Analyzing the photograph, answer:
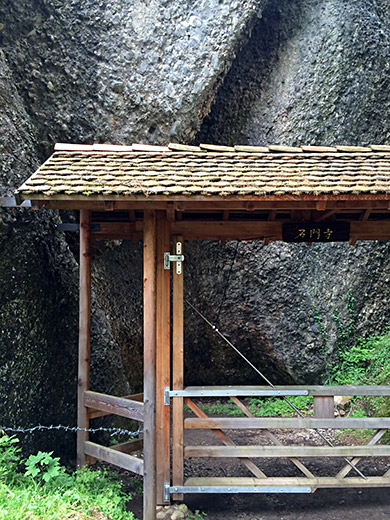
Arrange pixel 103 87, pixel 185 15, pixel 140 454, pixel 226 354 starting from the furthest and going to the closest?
pixel 226 354 → pixel 185 15 → pixel 103 87 → pixel 140 454

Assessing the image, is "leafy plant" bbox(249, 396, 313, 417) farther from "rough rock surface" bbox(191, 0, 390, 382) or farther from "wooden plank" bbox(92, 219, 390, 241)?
"wooden plank" bbox(92, 219, 390, 241)

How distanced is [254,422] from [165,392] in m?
1.04

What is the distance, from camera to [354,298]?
9.66 metres

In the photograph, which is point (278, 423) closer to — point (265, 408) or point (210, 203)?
point (210, 203)

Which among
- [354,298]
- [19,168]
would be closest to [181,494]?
[19,168]

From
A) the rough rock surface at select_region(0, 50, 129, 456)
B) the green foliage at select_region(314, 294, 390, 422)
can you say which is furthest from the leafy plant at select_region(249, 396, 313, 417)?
the rough rock surface at select_region(0, 50, 129, 456)

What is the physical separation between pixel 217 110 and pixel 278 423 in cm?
853

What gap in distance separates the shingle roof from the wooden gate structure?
1 centimetres

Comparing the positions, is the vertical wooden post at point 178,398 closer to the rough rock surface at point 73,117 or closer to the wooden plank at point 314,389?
the wooden plank at point 314,389

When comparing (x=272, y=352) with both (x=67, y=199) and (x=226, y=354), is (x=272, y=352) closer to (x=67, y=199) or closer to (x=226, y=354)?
(x=226, y=354)

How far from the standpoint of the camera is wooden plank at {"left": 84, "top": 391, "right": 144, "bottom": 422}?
4219 mm

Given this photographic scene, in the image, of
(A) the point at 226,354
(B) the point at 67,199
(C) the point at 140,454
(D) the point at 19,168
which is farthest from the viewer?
(A) the point at 226,354

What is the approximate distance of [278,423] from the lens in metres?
4.38

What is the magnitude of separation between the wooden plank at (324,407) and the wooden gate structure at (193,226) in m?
0.01
